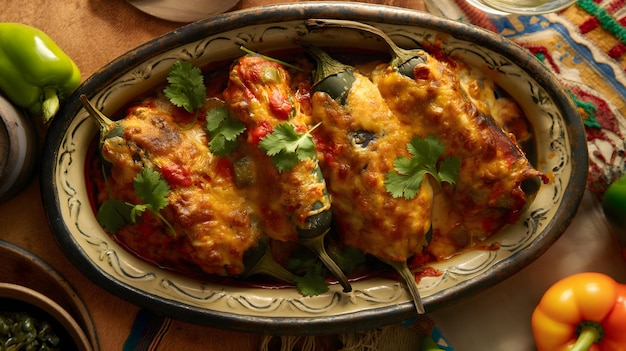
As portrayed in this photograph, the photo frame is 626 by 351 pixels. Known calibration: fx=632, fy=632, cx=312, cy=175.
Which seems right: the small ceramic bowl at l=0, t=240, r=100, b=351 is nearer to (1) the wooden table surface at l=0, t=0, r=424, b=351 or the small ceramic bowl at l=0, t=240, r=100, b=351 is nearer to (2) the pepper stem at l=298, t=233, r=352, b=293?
(1) the wooden table surface at l=0, t=0, r=424, b=351

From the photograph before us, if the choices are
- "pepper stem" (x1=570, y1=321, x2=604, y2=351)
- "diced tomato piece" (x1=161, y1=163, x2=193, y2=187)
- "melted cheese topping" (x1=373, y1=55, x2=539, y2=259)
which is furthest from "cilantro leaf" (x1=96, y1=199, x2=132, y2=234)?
"pepper stem" (x1=570, y1=321, x2=604, y2=351)

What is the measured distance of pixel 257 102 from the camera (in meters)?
2.88

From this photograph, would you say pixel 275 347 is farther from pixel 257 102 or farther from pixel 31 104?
pixel 31 104

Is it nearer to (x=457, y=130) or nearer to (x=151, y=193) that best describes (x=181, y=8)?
(x=151, y=193)

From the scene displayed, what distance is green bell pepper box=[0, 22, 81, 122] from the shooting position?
9.69 feet

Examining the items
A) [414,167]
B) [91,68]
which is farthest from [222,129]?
[414,167]

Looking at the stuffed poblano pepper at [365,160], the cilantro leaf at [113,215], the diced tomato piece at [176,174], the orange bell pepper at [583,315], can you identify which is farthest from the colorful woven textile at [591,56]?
the cilantro leaf at [113,215]

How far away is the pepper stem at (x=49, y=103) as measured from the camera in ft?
9.46

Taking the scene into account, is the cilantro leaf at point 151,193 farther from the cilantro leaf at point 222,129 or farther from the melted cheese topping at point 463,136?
the melted cheese topping at point 463,136

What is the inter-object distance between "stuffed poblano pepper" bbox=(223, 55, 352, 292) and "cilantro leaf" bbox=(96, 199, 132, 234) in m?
0.66

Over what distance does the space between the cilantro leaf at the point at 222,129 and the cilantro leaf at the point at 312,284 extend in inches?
28.8

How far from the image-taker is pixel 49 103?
2939mm

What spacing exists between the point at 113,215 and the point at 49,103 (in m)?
0.60

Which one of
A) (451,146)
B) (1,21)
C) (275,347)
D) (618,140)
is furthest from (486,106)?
(1,21)
